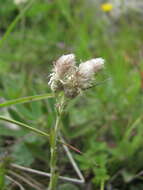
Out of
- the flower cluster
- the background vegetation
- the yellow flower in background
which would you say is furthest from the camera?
the yellow flower in background

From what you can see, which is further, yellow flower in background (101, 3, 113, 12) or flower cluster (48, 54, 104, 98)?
yellow flower in background (101, 3, 113, 12)

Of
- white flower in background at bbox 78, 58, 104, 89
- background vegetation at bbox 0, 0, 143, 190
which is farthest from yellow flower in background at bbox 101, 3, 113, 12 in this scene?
white flower in background at bbox 78, 58, 104, 89

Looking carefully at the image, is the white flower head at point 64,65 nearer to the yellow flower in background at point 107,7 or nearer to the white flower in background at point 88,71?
the white flower in background at point 88,71

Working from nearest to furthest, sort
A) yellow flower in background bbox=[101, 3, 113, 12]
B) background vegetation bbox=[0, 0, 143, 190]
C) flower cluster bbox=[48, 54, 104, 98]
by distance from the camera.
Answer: flower cluster bbox=[48, 54, 104, 98]
background vegetation bbox=[0, 0, 143, 190]
yellow flower in background bbox=[101, 3, 113, 12]

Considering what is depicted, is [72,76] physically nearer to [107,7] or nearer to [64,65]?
[64,65]

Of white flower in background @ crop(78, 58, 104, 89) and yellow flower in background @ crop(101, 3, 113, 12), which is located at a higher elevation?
yellow flower in background @ crop(101, 3, 113, 12)

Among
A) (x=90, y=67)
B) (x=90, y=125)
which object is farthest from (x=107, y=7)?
(x=90, y=67)

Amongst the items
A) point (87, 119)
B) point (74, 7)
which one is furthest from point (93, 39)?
point (87, 119)

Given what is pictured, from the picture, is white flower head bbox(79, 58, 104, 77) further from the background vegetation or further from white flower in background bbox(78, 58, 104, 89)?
the background vegetation
